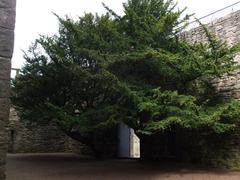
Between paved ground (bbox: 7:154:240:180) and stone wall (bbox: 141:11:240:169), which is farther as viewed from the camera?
stone wall (bbox: 141:11:240:169)

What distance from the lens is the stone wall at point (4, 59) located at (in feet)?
10.1

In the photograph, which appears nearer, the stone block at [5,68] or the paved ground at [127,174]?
the stone block at [5,68]

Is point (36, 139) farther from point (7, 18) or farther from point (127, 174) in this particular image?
point (7, 18)

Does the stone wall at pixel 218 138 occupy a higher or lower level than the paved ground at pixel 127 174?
higher

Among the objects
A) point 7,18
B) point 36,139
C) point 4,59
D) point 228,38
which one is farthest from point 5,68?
point 36,139

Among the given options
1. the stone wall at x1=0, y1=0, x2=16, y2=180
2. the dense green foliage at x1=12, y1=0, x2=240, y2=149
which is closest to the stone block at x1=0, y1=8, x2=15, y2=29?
the stone wall at x1=0, y1=0, x2=16, y2=180

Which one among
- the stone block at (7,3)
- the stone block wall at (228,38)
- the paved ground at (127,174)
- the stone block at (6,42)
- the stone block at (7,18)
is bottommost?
the paved ground at (127,174)

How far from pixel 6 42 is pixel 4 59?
0.49 ft

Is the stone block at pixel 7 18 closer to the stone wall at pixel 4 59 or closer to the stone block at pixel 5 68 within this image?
the stone wall at pixel 4 59

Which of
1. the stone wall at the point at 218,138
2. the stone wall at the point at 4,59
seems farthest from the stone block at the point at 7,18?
the stone wall at the point at 218,138

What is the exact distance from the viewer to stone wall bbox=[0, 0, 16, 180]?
3.08 meters

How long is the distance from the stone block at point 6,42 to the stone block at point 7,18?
42mm

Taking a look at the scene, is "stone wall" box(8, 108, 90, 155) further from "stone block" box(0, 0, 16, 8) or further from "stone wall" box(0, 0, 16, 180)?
"stone block" box(0, 0, 16, 8)

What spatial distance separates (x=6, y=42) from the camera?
3.15m
